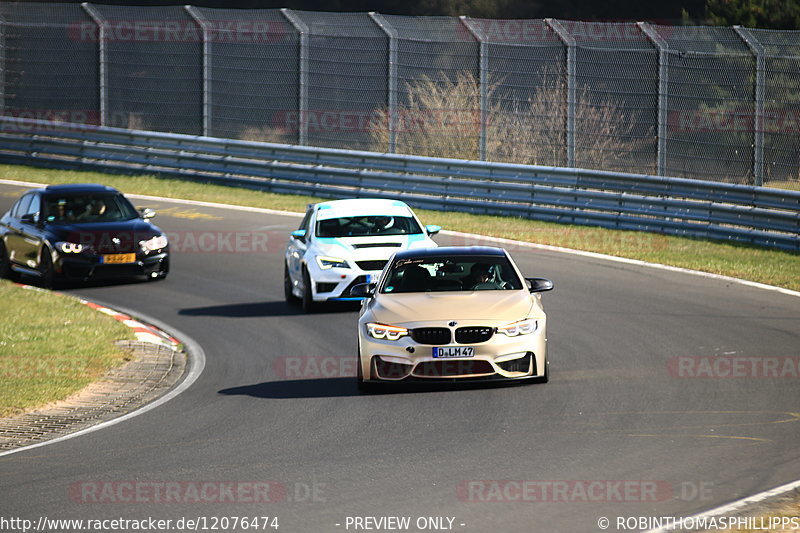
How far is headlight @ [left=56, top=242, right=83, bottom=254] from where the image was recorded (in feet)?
66.1

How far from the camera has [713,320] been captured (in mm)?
16109

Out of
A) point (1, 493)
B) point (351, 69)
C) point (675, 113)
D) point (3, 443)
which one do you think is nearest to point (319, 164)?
point (351, 69)

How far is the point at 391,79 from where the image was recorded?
28281 mm

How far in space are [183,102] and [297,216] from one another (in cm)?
686

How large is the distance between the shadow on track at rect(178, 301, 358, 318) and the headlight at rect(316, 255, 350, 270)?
0.79 metres

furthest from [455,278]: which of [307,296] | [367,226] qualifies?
[367,226]

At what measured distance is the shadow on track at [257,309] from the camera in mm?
17750

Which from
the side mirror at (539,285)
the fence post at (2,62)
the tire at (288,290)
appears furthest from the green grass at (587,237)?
the side mirror at (539,285)

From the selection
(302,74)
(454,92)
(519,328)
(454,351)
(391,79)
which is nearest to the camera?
(454,351)

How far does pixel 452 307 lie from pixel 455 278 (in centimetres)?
126

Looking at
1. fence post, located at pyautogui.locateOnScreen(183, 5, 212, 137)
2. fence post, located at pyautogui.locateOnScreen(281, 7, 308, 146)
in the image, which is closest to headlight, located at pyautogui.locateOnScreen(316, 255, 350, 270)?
fence post, located at pyautogui.locateOnScreen(281, 7, 308, 146)

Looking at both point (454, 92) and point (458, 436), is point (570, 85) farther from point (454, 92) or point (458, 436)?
point (458, 436)

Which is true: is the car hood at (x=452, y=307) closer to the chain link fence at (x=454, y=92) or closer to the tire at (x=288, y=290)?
the tire at (x=288, y=290)

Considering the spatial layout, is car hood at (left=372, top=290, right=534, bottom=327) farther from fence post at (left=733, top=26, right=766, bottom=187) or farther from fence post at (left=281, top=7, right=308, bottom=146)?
fence post at (left=281, top=7, right=308, bottom=146)
